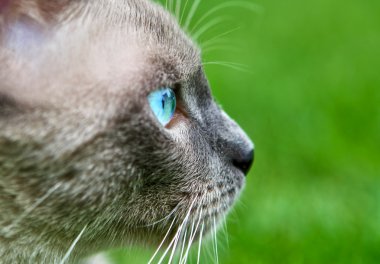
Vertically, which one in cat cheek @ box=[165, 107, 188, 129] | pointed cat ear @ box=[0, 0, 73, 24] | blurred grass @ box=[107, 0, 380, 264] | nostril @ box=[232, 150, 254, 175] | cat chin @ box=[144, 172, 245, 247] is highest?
blurred grass @ box=[107, 0, 380, 264]

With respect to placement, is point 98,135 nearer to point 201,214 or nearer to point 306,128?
point 201,214

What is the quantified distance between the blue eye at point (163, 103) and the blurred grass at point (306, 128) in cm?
45

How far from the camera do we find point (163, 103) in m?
1.99

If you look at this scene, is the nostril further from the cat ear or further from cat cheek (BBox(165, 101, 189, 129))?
the cat ear

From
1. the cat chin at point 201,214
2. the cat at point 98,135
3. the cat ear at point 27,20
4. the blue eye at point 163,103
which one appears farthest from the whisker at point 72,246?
the cat ear at point 27,20

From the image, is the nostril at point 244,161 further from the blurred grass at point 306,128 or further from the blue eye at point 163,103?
the blurred grass at point 306,128

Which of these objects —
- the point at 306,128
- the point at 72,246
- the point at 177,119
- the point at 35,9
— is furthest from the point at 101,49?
the point at 306,128

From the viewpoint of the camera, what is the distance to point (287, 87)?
446 cm

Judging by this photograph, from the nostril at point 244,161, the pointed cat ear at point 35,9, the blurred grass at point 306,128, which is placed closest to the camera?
the pointed cat ear at point 35,9

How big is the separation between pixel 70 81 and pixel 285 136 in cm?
202

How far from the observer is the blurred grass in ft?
8.87

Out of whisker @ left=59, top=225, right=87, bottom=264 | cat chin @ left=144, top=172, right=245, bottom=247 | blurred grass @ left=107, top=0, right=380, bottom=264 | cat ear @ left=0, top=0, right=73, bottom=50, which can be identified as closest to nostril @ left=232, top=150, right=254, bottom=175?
cat chin @ left=144, top=172, right=245, bottom=247

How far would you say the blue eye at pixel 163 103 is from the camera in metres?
Answer: 1.95

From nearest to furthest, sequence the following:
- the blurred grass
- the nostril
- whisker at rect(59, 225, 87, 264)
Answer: whisker at rect(59, 225, 87, 264)
the nostril
the blurred grass
